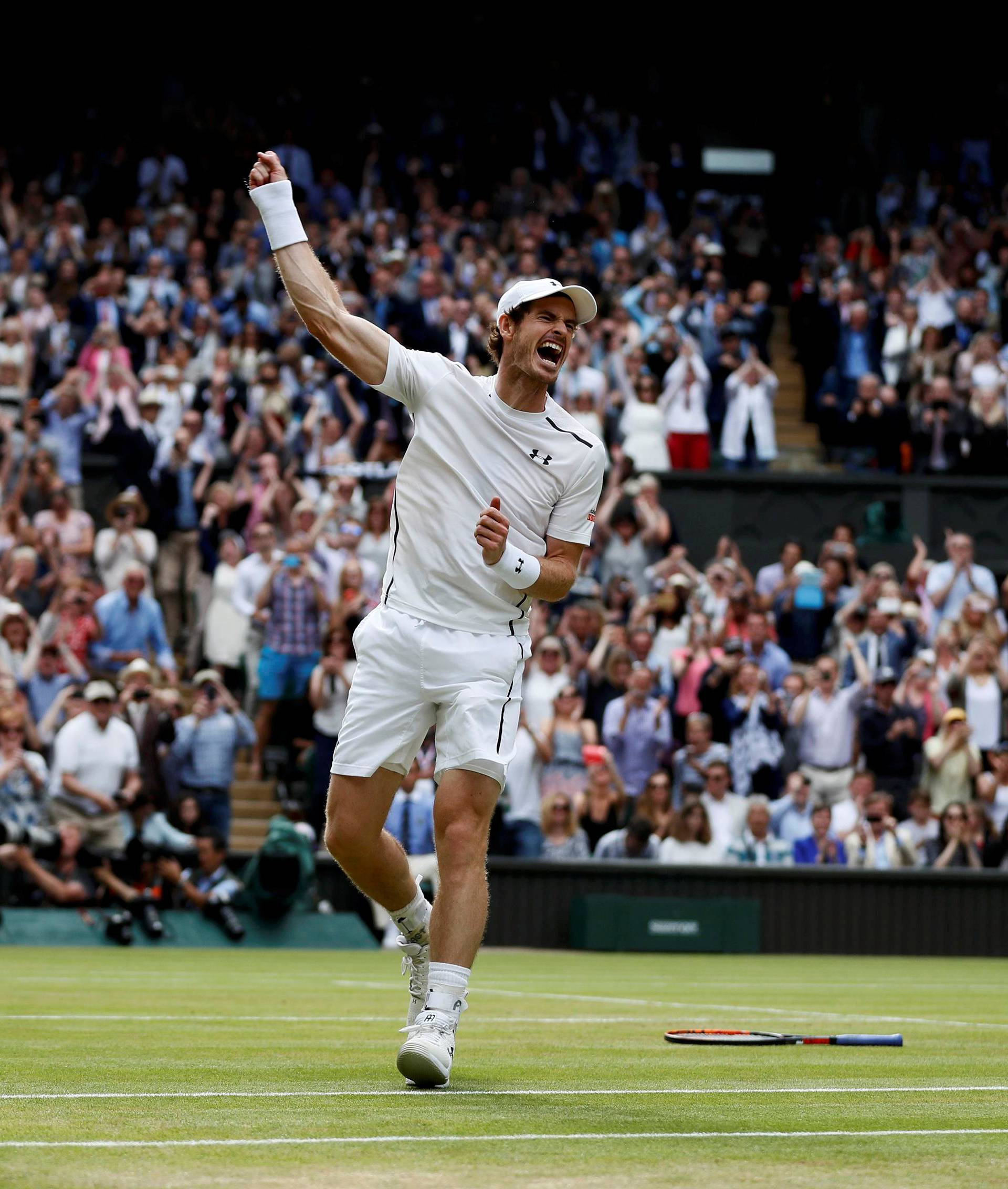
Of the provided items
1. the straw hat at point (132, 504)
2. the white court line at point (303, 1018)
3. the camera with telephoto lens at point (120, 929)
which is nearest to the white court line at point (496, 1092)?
the white court line at point (303, 1018)

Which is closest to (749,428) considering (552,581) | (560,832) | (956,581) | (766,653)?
(956,581)

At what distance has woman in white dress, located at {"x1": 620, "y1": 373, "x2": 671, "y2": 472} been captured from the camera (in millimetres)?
22953

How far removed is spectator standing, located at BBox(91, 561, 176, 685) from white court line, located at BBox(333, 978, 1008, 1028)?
7.03m

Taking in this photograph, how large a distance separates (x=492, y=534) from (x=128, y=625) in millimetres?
12783

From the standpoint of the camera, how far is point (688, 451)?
78.2 ft

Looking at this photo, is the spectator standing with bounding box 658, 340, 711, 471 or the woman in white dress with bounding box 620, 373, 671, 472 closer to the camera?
the woman in white dress with bounding box 620, 373, 671, 472

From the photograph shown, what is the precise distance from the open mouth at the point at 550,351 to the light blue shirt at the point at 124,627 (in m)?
12.4

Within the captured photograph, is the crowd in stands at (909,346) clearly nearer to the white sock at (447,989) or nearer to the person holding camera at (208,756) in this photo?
the person holding camera at (208,756)

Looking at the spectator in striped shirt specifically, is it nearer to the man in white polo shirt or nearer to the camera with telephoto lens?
the man in white polo shirt

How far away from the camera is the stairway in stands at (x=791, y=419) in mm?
25359

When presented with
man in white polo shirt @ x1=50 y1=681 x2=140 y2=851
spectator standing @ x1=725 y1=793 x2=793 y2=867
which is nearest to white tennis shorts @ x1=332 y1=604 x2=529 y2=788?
man in white polo shirt @ x1=50 y1=681 x2=140 y2=851

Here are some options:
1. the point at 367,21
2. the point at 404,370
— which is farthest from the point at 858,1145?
the point at 367,21

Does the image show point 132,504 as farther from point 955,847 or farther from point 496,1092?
point 496,1092

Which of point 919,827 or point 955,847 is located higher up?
point 919,827
